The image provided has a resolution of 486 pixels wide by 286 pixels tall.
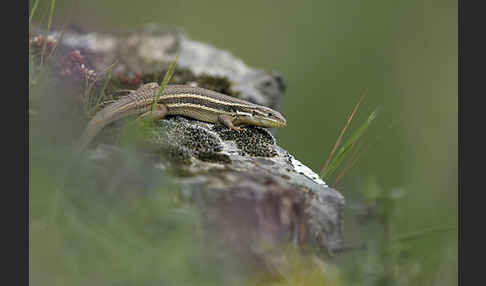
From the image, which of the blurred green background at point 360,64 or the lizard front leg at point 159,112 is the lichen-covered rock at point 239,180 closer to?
the lizard front leg at point 159,112

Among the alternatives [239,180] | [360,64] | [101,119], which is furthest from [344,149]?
[360,64]

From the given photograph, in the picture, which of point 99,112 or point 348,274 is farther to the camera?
point 99,112

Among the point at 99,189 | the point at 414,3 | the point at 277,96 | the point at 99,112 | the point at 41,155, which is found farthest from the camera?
the point at 414,3

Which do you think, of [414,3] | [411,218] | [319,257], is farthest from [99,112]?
[414,3]

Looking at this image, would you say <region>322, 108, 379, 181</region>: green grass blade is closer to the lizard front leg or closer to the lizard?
the lizard

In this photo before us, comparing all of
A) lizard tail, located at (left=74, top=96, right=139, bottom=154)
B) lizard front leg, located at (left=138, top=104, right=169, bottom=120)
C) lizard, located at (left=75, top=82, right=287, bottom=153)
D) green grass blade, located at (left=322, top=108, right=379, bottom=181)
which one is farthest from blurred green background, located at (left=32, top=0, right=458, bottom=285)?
green grass blade, located at (left=322, top=108, right=379, bottom=181)

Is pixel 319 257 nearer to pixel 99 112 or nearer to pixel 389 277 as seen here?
pixel 389 277
